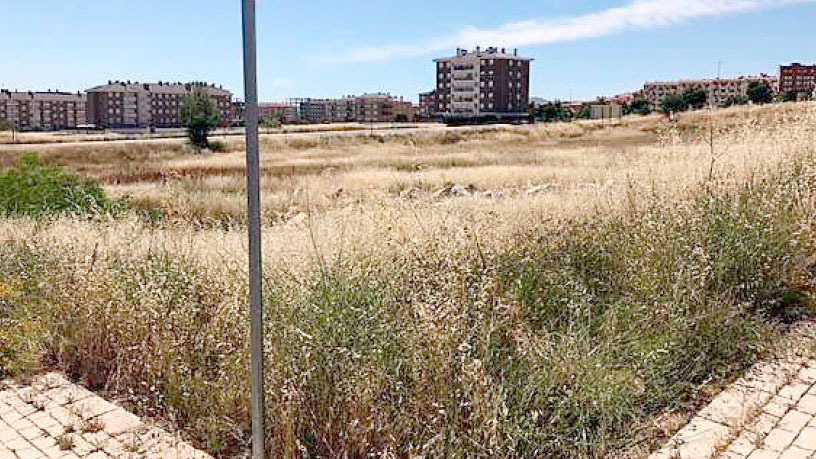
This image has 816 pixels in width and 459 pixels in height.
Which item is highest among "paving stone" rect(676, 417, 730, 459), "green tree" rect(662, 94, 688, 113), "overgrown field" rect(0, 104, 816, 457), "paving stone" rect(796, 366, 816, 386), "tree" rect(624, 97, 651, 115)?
"tree" rect(624, 97, 651, 115)

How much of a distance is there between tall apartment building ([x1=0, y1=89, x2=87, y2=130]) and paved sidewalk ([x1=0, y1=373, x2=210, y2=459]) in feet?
366

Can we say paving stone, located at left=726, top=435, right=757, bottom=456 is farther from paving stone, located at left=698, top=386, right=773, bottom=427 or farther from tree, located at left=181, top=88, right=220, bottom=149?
tree, located at left=181, top=88, right=220, bottom=149

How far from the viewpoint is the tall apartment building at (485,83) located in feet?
311

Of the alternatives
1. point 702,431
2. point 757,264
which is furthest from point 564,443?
point 757,264

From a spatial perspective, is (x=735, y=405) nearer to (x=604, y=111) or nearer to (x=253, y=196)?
(x=253, y=196)

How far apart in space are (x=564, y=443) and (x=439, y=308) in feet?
2.67

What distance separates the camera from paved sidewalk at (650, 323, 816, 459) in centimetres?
282

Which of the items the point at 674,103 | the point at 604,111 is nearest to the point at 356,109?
the point at 604,111

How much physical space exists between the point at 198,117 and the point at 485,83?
180ft

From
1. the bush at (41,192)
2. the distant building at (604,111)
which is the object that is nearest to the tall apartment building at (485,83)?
the distant building at (604,111)

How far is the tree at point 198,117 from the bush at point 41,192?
1522 inches

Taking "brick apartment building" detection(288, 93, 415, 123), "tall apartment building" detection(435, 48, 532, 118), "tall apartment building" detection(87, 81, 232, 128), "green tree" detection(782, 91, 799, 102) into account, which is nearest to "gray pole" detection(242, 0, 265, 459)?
"green tree" detection(782, 91, 799, 102)

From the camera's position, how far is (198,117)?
159ft

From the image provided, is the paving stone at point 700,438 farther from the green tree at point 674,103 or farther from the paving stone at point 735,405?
the green tree at point 674,103
